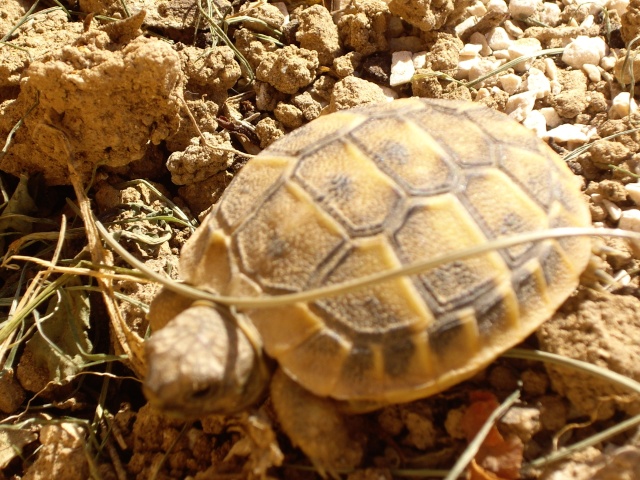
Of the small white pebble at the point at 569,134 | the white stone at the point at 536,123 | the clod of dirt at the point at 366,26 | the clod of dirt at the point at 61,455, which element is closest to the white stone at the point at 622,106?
the small white pebble at the point at 569,134

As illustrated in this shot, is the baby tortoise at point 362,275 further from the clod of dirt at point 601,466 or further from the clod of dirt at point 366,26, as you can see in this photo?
the clod of dirt at point 366,26

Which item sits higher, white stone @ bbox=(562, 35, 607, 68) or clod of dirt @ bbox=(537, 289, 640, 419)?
white stone @ bbox=(562, 35, 607, 68)

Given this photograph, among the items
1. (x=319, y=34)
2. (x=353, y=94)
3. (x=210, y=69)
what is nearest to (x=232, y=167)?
(x=210, y=69)

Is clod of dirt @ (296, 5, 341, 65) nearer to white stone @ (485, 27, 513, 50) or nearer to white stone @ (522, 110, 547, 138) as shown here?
white stone @ (485, 27, 513, 50)

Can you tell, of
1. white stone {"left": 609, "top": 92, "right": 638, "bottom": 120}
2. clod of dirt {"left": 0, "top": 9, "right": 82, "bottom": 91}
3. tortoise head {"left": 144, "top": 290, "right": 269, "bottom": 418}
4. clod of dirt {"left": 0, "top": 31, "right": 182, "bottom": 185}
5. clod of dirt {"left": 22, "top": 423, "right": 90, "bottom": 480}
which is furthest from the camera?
white stone {"left": 609, "top": 92, "right": 638, "bottom": 120}

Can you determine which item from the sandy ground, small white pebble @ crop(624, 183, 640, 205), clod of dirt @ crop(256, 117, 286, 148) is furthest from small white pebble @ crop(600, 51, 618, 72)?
clod of dirt @ crop(256, 117, 286, 148)

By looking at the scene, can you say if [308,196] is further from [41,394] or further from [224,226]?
[41,394]
